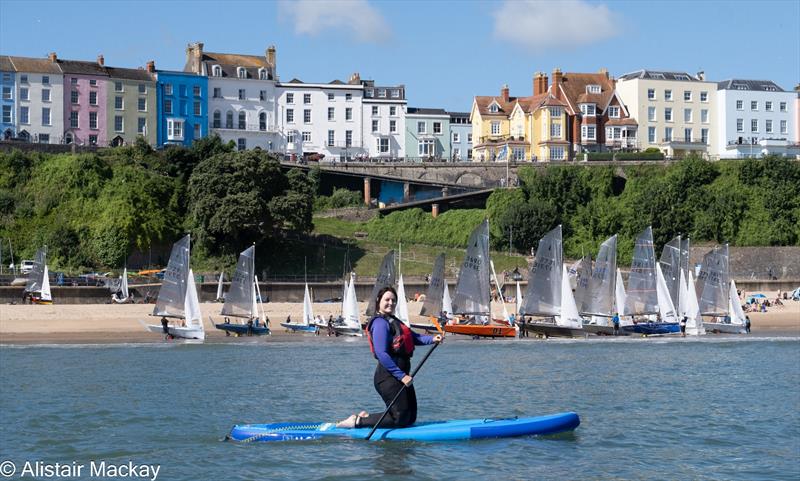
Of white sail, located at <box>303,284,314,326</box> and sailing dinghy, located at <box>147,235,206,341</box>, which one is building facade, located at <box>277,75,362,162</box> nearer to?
white sail, located at <box>303,284,314,326</box>

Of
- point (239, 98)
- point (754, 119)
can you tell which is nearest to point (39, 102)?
point (239, 98)

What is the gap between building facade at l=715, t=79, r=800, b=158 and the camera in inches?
3396

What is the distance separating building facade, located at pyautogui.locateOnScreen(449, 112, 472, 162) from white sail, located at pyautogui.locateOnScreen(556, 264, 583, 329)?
45.9m

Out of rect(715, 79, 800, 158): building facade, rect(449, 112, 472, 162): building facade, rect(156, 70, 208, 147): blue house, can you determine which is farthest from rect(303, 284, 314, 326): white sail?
rect(715, 79, 800, 158): building facade

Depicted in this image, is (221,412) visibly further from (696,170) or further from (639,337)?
(696,170)

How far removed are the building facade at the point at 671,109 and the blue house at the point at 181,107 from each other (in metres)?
33.7

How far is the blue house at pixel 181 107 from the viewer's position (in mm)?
77188

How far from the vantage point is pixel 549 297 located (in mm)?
44594

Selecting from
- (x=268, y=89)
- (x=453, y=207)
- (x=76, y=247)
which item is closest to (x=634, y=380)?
(x=76, y=247)

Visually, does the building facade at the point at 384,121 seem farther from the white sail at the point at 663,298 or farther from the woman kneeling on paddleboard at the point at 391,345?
the woman kneeling on paddleboard at the point at 391,345

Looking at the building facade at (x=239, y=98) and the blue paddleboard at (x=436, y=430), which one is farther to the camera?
the building facade at (x=239, y=98)

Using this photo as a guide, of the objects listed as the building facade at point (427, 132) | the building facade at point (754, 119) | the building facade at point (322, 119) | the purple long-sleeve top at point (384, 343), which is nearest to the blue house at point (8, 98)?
the building facade at point (322, 119)

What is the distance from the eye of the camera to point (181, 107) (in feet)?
255

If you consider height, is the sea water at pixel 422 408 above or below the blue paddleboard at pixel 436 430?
below
